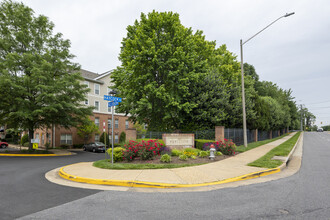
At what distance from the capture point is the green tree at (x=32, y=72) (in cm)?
1922

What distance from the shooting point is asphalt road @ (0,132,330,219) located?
423cm

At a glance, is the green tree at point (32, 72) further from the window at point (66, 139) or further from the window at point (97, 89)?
the window at point (97, 89)

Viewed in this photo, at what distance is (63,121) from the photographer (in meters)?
22.6

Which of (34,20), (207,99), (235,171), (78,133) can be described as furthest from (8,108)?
(235,171)

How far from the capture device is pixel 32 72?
19797mm

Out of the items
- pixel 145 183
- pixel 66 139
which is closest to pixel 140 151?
pixel 145 183

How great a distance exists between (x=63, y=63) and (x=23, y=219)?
21712 millimetres

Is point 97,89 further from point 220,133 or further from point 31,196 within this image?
point 31,196

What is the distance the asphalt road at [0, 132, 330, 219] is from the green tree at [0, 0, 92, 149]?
15779mm

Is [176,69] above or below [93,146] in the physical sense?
above

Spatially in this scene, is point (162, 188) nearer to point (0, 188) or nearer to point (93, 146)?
point (0, 188)

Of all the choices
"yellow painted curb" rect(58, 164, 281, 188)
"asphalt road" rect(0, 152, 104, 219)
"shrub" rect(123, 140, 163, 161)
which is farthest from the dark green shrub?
"asphalt road" rect(0, 152, 104, 219)

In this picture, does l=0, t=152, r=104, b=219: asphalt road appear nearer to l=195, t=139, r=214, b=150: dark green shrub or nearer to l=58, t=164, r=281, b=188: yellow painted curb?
l=58, t=164, r=281, b=188: yellow painted curb

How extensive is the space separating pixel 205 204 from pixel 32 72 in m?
21.6
